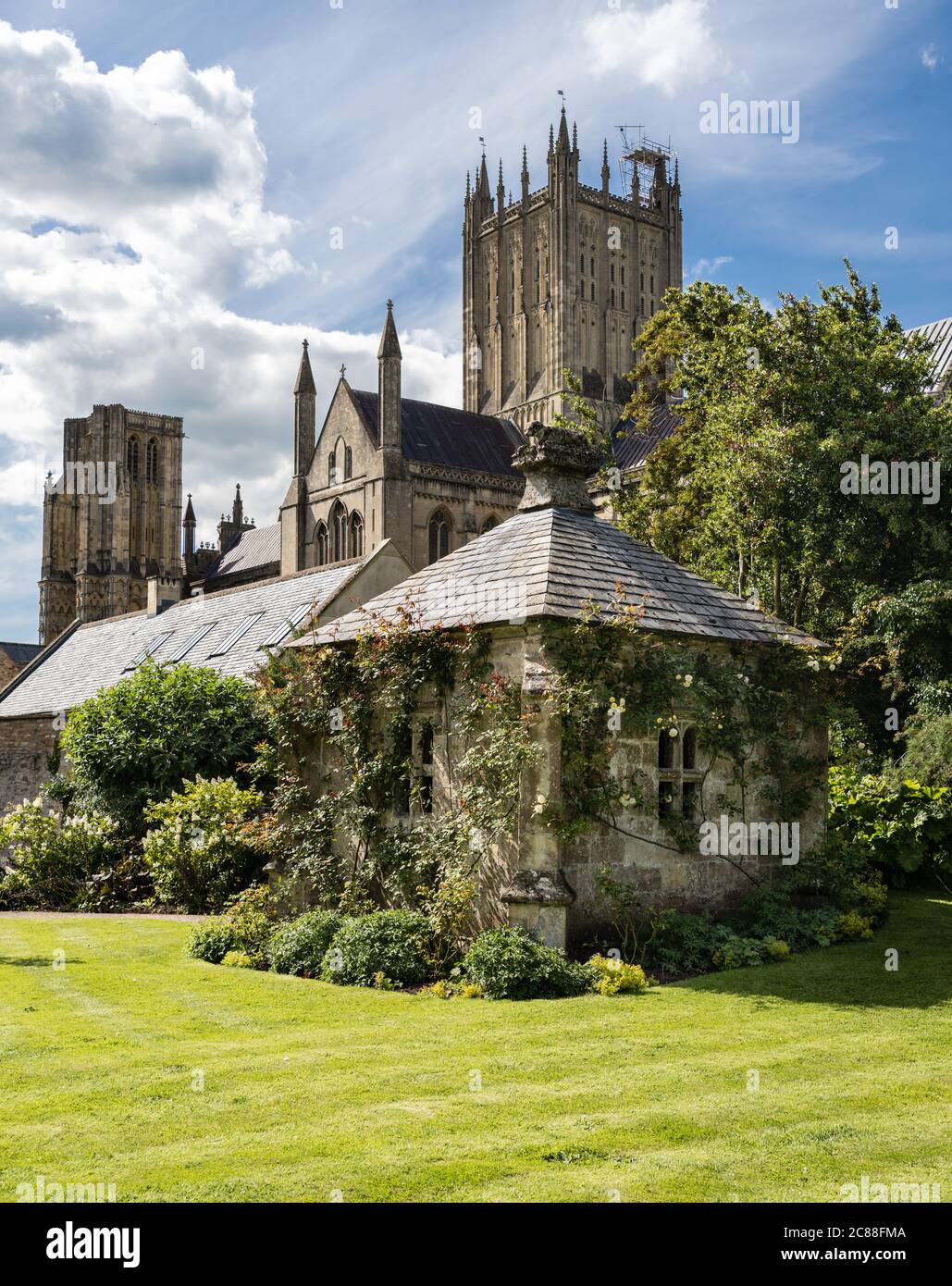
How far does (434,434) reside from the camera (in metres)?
64.2

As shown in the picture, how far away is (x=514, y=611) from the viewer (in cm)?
1287

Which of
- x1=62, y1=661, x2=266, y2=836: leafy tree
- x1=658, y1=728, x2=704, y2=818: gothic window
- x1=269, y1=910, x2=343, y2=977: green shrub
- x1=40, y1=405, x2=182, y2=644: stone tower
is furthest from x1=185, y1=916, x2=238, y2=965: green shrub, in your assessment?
x1=40, y1=405, x2=182, y2=644: stone tower

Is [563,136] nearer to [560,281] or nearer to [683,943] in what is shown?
[560,281]

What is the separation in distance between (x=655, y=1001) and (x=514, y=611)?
429 centimetres

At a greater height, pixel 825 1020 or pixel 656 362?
pixel 656 362

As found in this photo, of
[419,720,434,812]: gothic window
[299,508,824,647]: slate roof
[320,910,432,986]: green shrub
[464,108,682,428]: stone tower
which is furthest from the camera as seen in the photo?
[464,108,682,428]: stone tower

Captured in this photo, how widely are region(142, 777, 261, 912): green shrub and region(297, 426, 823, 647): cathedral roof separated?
4.30 m

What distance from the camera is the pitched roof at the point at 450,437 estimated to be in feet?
202

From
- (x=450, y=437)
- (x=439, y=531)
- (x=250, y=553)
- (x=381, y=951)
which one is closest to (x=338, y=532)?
(x=439, y=531)

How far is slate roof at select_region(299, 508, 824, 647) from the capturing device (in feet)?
43.6

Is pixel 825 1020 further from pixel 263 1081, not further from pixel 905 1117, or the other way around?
pixel 263 1081

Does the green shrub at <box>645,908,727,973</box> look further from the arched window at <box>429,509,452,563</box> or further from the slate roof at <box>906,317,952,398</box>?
A: the arched window at <box>429,509,452,563</box>

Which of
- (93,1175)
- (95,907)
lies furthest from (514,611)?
(95,907)

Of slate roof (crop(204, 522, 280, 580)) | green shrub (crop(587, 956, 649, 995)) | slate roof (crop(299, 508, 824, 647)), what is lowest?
green shrub (crop(587, 956, 649, 995))
